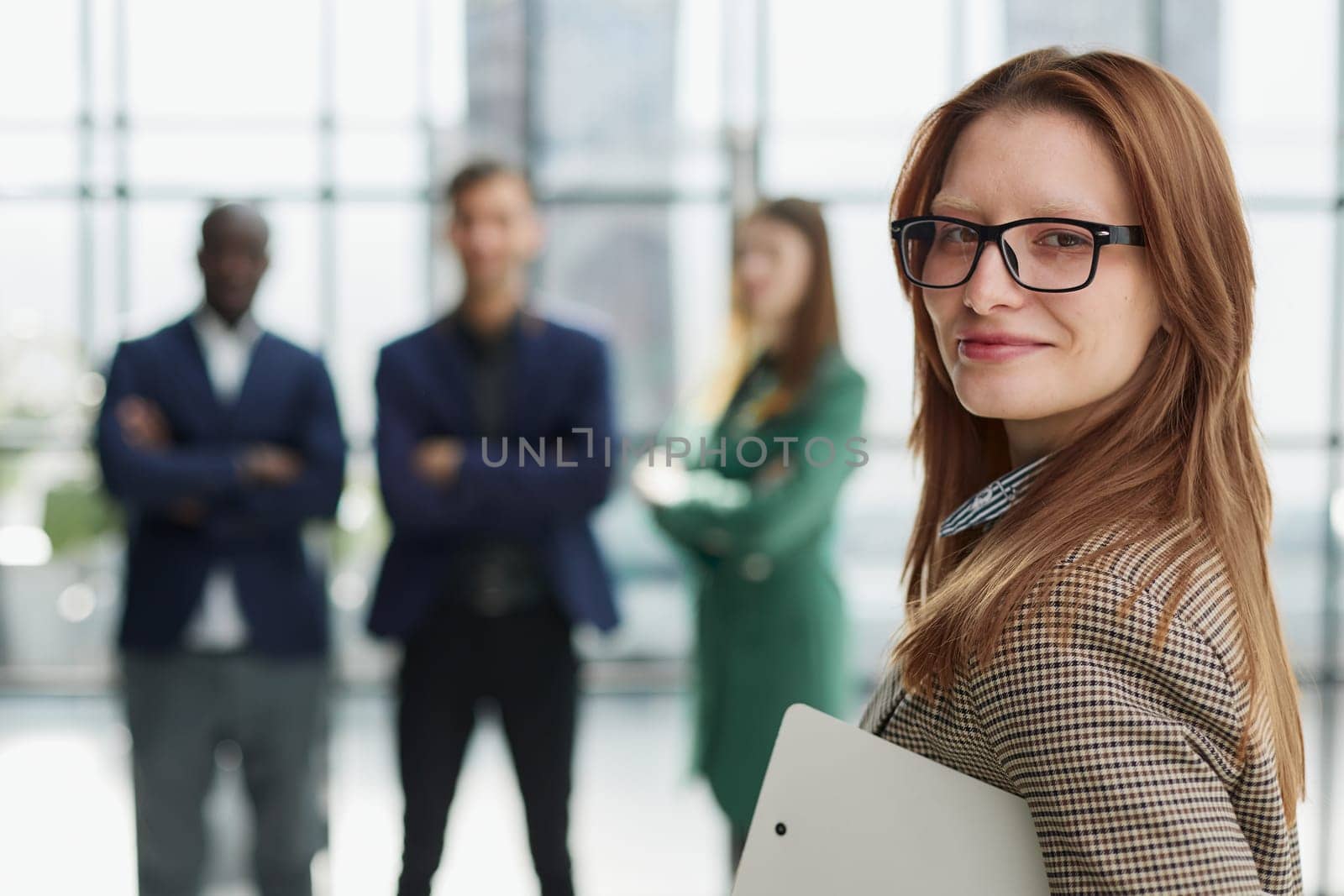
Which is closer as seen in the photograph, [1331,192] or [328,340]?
[1331,192]

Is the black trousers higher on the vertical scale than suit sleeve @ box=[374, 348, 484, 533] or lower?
lower

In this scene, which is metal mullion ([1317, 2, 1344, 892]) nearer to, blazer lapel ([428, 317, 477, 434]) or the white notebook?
blazer lapel ([428, 317, 477, 434])

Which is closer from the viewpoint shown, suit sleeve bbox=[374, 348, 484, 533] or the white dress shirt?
suit sleeve bbox=[374, 348, 484, 533]

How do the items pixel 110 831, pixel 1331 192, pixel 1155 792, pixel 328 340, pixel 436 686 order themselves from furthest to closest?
pixel 328 340 → pixel 1331 192 → pixel 110 831 → pixel 436 686 → pixel 1155 792

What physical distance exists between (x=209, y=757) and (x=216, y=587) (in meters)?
0.42

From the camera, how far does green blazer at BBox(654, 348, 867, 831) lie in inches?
97.7

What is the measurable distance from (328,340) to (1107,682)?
Result: 207 inches

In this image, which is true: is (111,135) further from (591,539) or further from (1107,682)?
(1107,682)

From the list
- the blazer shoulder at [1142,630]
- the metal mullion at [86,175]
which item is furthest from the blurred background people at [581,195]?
the blazer shoulder at [1142,630]

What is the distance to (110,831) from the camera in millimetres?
3994

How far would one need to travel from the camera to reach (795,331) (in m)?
2.66

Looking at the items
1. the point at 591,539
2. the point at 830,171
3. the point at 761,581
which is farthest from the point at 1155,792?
the point at 830,171

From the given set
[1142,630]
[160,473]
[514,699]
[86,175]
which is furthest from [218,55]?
[1142,630]

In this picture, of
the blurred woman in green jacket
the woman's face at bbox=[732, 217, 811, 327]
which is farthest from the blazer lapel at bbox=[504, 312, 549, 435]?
the woman's face at bbox=[732, 217, 811, 327]
